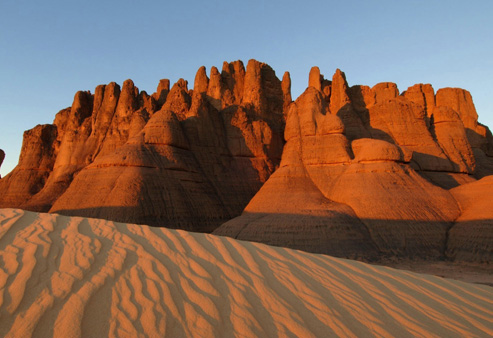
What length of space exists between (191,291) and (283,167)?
1643 cm

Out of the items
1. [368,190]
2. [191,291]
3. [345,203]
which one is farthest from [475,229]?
[191,291]

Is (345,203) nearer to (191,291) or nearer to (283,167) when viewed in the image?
(283,167)

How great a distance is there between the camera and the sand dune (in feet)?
8.29

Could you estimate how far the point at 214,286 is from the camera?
3264 millimetres

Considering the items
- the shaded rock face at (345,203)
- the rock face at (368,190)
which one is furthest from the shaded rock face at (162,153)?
the shaded rock face at (345,203)

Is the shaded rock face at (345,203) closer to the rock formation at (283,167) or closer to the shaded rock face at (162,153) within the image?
the rock formation at (283,167)

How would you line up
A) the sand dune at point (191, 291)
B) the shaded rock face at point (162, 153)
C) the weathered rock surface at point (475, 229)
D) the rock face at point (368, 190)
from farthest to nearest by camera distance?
the shaded rock face at point (162, 153) < the rock face at point (368, 190) < the weathered rock surface at point (475, 229) < the sand dune at point (191, 291)

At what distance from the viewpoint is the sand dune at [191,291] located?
2527 millimetres

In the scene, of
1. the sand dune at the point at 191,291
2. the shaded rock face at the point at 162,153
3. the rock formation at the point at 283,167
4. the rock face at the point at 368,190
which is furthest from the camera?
the shaded rock face at the point at 162,153

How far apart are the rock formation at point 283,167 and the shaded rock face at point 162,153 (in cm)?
10

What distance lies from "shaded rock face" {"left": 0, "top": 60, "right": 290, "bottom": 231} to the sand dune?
543 inches

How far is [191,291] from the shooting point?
3.09 meters

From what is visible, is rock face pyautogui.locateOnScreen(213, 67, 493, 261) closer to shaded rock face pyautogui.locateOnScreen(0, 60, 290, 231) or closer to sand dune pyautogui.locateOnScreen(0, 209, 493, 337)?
shaded rock face pyautogui.locateOnScreen(0, 60, 290, 231)

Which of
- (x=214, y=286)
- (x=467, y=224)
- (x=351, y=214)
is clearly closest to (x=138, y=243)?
(x=214, y=286)
